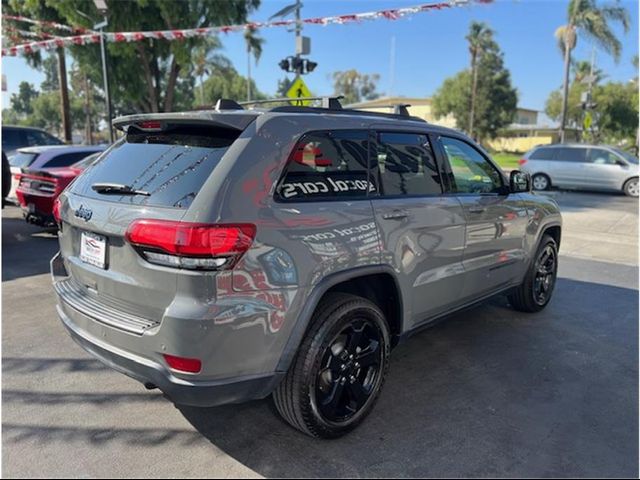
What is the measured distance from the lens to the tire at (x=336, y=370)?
2.67 meters

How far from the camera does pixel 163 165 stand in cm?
266

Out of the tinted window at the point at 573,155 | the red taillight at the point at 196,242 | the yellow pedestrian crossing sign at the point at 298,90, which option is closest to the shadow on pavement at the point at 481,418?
the red taillight at the point at 196,242

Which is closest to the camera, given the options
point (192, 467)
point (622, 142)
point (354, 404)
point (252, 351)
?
point (252, 351)

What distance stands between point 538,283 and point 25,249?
6.95m

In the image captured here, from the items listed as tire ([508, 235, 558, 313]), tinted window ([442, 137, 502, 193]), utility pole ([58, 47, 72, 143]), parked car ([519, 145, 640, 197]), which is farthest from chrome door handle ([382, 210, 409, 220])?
utility pole ([58, 47, 72, 143])

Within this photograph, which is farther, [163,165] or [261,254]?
[163,165]

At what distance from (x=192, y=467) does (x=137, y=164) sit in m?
1.68

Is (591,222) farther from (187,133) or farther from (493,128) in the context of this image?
(493,128)

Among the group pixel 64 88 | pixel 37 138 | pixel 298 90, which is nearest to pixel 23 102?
pixel 64 88

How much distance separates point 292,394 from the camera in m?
2.68

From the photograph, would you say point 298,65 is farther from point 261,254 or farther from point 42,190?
point 261,254

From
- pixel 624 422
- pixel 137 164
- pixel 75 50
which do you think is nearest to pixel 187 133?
pixel 137 164

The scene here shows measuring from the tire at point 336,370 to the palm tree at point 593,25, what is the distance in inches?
995

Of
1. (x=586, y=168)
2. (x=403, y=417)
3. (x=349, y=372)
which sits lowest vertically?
(x=403, y=417)
